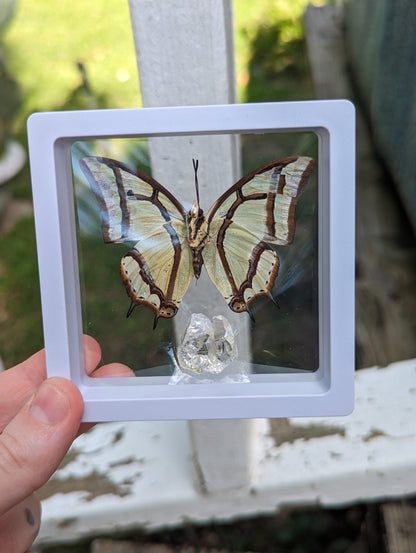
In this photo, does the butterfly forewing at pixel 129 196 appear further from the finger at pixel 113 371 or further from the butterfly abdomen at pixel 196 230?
the finger at pixel 113 371

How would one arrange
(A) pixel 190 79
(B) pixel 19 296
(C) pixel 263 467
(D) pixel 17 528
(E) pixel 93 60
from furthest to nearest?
(E) pixel 93 60
(B) pixel 19 296
(C) pixel 263 467
(D) pixel 17 528
(A) pixel 190 79

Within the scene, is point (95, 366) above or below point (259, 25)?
below

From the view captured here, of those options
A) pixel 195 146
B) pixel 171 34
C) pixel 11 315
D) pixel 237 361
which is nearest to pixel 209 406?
pixel 237 361

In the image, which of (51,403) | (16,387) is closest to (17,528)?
(16,387)

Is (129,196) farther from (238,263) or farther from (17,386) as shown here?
(17,386)

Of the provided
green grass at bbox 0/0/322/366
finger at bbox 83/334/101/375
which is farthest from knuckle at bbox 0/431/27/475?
green grass at bbox 0/0/322/366

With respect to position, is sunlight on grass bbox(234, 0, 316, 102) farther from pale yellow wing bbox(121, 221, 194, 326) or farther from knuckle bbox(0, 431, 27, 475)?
knuckle bbox(0, 431, 27, 475)
